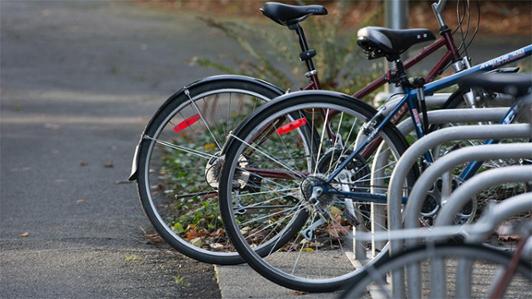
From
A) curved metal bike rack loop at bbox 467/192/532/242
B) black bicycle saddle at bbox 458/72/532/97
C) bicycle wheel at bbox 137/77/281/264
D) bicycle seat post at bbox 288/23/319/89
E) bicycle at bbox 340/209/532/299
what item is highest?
black bicycle saddle at bbox 458/72/532/97

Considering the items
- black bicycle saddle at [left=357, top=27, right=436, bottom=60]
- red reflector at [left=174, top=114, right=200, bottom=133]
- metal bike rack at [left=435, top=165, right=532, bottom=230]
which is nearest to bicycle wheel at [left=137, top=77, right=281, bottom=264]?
red reflector at [left=174, top=114, right=200, bottom=133]

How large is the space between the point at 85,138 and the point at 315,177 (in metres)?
4.89

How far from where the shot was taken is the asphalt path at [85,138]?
5499mm

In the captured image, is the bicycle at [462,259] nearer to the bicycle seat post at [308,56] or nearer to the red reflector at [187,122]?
the bicycle seat post at [308,56]

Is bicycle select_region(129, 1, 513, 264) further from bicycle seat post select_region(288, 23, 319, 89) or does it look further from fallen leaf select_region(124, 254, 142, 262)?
fallen leaf select_region(124, 254, 142, 262)

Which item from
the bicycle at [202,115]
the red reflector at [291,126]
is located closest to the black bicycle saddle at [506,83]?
the bicycle at [202,115]

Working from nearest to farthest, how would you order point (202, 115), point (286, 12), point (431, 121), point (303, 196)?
point (431, 121) → point (303, 196) → point (286, 12) → point (202, 115)

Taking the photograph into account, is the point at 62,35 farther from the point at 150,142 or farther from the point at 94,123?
the point at 150,142

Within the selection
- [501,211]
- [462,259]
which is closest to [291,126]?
[501,211]

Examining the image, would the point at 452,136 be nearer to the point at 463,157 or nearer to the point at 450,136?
the point at 450,136

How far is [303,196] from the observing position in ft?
16.5

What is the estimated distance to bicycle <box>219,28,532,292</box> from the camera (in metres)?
4.88

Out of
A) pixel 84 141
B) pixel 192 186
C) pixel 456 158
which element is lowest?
pixel 84 141

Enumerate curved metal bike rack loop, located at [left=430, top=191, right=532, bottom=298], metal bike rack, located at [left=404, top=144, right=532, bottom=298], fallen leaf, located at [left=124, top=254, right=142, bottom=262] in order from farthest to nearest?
fallen leaf, located at [left=124, top=254, right=142, bottom=262] → metal bike rack, located at [left=404, top=144, right=532, bottom=298] → curved metal bike rack loop, located at [left=430, top=191, right=532, bottom=298]
